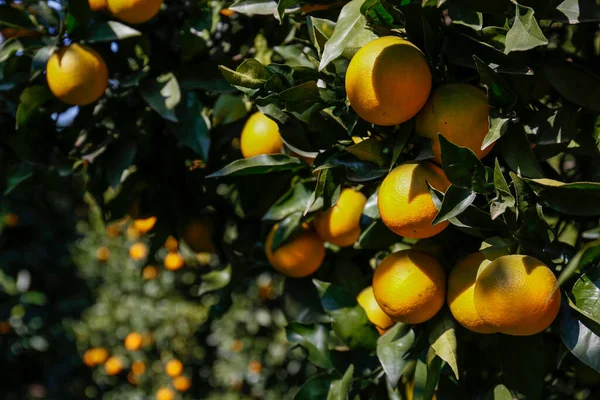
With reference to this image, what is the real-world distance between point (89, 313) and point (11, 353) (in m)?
0.43

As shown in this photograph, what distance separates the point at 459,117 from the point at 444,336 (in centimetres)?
27

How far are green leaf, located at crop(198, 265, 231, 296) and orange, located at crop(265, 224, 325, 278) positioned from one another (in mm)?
168

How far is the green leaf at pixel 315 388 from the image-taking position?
0.91m

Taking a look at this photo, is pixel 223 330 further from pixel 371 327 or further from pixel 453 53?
pixel 453 53

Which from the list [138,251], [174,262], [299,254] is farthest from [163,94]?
[138,251]

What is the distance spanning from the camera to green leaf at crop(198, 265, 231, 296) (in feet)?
3.86

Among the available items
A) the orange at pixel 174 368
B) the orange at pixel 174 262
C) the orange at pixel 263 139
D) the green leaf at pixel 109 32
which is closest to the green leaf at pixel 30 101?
the green leaf at pixel 109 32

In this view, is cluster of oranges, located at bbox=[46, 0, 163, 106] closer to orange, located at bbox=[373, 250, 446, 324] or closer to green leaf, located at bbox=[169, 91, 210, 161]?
green leaf, located at bbox=[169, 91, 210, 161]

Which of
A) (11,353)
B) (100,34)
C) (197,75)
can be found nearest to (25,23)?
(100,34)

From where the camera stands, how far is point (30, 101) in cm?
106

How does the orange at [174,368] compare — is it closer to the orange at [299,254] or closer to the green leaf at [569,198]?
the orange at [299,254]

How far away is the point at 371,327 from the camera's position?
918 millimetres

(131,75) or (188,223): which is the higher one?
(131,75)

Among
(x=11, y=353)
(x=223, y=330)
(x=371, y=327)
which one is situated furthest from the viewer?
(x=11, y=353)
